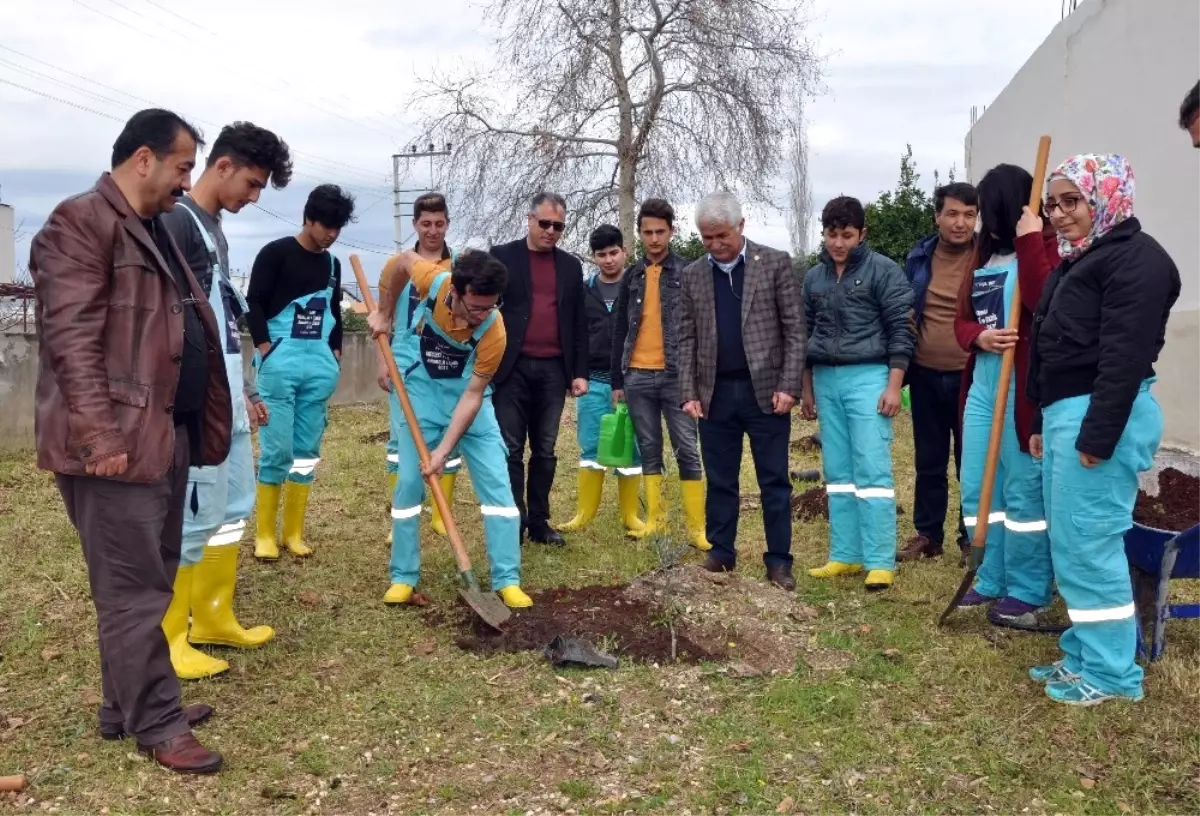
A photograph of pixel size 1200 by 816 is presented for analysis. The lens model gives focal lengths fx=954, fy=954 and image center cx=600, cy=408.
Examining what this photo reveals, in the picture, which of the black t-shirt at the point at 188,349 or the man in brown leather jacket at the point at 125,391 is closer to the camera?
the man in brown leather jacket at the point at 125,391

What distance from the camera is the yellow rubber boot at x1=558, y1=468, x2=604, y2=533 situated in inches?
252

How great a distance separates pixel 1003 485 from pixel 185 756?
11.7ft

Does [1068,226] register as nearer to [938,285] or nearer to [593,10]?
[938,285]

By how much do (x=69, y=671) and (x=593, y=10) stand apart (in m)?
15.0

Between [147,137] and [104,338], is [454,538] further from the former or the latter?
[147,137]

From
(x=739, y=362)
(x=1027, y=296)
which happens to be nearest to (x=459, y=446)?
(x=739, y=362)

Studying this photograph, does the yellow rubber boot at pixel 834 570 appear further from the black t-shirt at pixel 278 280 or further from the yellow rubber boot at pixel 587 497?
the black t-shirt at pixel 278 280

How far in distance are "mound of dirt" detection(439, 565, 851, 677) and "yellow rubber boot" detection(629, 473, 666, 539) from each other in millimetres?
1204

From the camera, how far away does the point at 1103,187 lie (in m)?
3.29

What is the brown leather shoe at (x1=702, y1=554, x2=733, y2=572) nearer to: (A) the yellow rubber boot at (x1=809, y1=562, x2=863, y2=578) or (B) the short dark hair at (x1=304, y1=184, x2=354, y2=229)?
(A) the yellow rubber boot at (x1=809, y1=562, x2=863, y2=578)

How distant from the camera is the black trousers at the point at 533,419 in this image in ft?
18.4

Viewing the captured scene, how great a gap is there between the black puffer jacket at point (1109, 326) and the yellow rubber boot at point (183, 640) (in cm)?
330

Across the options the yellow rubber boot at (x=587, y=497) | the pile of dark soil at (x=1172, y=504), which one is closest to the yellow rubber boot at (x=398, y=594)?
the yellow rubber boot at (x=587, y=497)

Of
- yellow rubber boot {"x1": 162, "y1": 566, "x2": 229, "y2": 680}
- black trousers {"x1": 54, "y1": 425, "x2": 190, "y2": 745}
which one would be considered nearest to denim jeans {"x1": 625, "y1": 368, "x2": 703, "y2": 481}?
yellow rubber boot {"x1": 162, "y1": 566, "x2": 229, "y2": 680}
